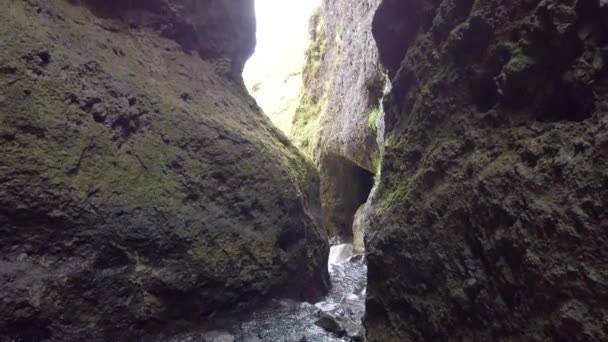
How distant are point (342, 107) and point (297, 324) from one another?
10729mm

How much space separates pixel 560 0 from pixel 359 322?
16.8 feet

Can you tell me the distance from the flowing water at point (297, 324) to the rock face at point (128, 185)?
0.32 meters

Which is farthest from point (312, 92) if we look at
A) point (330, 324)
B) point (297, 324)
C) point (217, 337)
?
point (217, 337)

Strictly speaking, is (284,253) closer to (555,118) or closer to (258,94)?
(555,118)

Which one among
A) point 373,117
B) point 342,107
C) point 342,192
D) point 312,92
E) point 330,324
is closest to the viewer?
point 330,324

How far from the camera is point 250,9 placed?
33.0ft

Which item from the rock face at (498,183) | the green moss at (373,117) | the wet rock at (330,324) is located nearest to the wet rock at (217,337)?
the wet rock at (330,324)

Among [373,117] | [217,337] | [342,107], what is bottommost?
[217,337]

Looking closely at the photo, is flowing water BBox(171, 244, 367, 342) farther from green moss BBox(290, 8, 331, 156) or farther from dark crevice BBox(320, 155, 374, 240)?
green moss BBox(290, 8, 331, 156)

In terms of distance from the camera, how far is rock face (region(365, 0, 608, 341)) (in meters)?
Result: 2.80

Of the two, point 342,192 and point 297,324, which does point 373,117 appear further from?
point 297,324

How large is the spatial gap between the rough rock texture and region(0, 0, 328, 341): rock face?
6.02 meters

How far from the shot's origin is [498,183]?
354 cm

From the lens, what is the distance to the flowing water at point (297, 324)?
5.42 m
